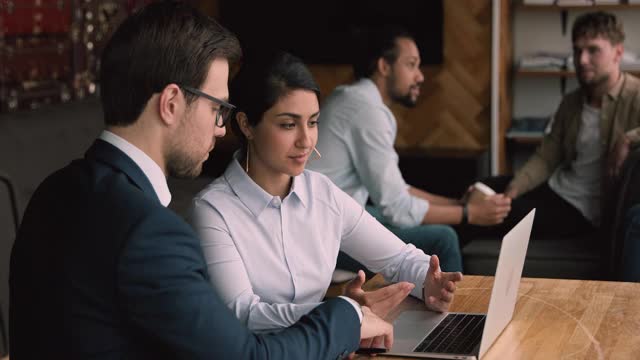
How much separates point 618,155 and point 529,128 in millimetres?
2279

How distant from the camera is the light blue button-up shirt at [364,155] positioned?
11.8ft

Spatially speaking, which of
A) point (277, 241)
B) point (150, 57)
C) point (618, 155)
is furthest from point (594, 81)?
point (150, 57)

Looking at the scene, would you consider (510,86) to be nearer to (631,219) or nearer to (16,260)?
(631,219)

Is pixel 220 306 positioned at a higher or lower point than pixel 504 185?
higher

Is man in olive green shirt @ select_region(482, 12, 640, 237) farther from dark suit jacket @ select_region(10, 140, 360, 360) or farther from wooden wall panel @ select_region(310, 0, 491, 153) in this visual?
dark suit jacket @ select_region(10, 140, 360, 360)

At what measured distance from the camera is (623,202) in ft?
11.8

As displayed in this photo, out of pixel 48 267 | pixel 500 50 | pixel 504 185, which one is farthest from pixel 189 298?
pixel 500 50

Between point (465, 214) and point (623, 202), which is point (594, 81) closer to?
point (623, 202)

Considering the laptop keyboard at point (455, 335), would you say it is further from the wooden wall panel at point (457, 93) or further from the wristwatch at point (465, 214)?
the wooden wall panel at point (457, 93)

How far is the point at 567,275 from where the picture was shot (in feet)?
Result: 12.3

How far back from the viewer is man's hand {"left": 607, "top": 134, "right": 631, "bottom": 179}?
3797 millimetres

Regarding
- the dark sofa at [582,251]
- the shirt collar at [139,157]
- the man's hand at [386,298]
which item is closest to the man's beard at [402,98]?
the dark sofa at [582,251]

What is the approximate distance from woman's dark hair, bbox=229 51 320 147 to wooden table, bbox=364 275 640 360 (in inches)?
18.4

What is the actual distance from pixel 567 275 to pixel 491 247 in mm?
293
